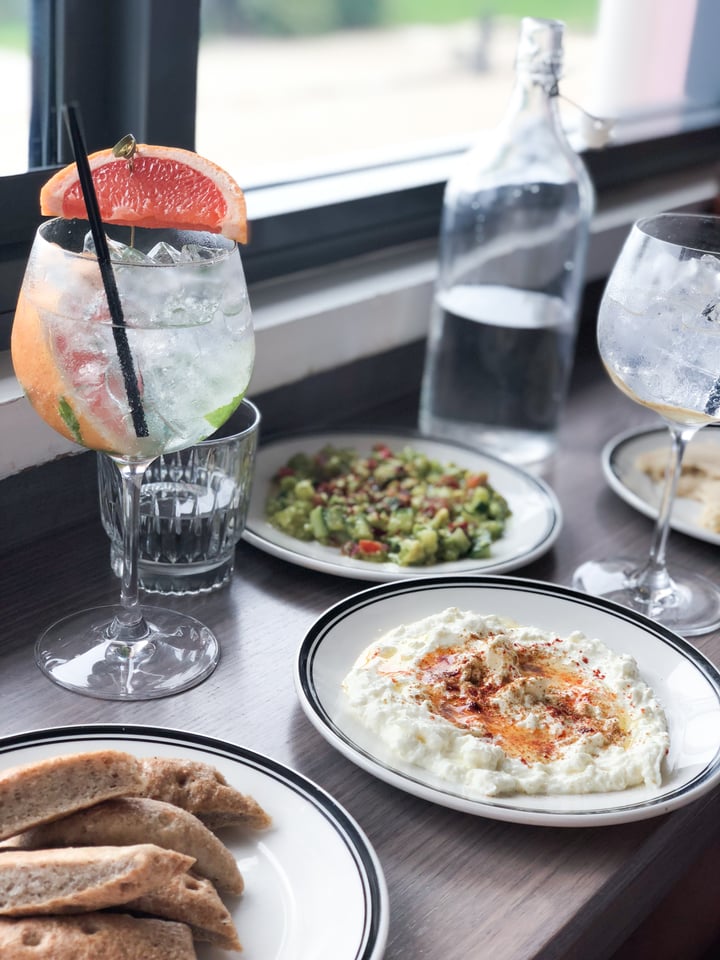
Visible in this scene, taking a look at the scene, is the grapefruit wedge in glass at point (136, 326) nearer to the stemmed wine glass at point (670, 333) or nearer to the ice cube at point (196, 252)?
the ice cube at point (196, 252)

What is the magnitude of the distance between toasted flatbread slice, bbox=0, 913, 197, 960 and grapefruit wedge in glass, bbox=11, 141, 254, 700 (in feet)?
1.13

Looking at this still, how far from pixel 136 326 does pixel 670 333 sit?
0.55 m

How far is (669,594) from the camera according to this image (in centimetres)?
132

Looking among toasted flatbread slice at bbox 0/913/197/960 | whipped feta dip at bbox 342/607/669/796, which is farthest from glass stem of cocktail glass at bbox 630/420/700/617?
toasted flatbread slice at bbox 0/913/197/960

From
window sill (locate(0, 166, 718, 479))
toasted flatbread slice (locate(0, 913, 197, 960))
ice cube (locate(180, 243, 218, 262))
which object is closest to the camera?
toasted flatbread slice (locate(0, 913, 197, 960))

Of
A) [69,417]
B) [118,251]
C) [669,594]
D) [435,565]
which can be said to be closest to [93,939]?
[69,417]

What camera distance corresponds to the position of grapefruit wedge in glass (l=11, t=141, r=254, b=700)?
91 centimetres

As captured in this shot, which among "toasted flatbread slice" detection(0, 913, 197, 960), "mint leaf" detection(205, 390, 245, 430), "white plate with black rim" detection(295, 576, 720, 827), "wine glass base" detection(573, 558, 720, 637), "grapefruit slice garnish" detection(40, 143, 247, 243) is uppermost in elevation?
"grapefruit slice garnish" detection(40, 143, 247, 243)

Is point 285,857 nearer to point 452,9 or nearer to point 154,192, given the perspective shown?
point 154,192

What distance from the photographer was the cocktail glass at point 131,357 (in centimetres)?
91

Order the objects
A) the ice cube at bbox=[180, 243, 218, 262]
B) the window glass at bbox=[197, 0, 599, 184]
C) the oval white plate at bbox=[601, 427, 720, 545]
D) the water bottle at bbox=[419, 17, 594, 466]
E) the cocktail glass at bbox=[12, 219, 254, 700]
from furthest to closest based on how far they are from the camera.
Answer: the window glass at bbox=[197, 0, 599, 184]
the water bottle at bbox=[419, 17, 594, 466]
the oval white plate at bbox=[601, 427, 720, 545]
the ice cube at bbox=[180, 243, 218, 262]
the cocktail glass at bbox=[12, 219, 254, 700]

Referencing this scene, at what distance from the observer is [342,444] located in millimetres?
1561

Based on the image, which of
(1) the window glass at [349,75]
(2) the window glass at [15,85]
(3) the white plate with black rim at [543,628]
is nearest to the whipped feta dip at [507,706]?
(3) the white plate with black rim at [543,628]

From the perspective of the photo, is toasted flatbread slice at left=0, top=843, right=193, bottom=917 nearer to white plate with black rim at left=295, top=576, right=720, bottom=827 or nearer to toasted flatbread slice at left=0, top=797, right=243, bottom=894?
toasted flatbread slice at left=0, top=797, right=243, bottom=894
